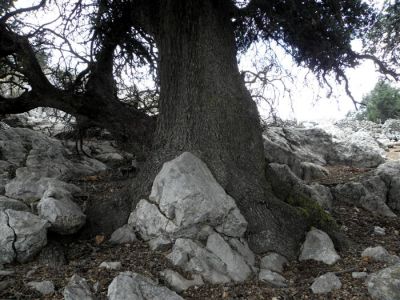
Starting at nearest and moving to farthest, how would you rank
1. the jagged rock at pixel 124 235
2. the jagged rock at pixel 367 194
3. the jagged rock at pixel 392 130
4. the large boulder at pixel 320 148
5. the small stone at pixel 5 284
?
the small stone at pixel 5 284 < the jagged rock at pixel 124 235 < the jagged rock at pixel 367 194 < the large boulder at pixel 320 148 < the jagged rock at pixel 392 130

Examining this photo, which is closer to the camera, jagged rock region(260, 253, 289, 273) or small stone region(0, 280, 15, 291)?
small stone region(0, 280, 15, 291)

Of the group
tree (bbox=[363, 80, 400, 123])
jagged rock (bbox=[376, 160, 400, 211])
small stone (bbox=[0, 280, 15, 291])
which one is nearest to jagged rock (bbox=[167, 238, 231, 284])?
small stone (bbox=[0, 280, 15, 291])

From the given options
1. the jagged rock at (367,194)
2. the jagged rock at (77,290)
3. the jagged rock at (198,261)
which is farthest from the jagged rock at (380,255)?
the jagged rock at (77,290)

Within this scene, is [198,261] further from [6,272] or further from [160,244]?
[6,272]

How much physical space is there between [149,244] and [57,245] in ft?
3.75

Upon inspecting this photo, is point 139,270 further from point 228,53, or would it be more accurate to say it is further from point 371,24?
point 371,24

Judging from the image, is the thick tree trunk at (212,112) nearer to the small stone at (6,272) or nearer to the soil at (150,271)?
the soil at (150,271)

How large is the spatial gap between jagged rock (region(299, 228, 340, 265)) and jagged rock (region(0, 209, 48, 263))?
3347 millimetres

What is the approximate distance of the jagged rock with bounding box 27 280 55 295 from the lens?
3760mm

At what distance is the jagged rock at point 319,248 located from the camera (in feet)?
16.2

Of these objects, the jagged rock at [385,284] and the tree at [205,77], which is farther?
the tree at [205,77]

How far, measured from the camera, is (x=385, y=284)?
3945mm

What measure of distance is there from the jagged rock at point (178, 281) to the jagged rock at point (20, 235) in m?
1.56

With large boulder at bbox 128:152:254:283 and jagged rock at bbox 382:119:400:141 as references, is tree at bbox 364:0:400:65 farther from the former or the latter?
jagged rock at bbox 382:119:400:141
